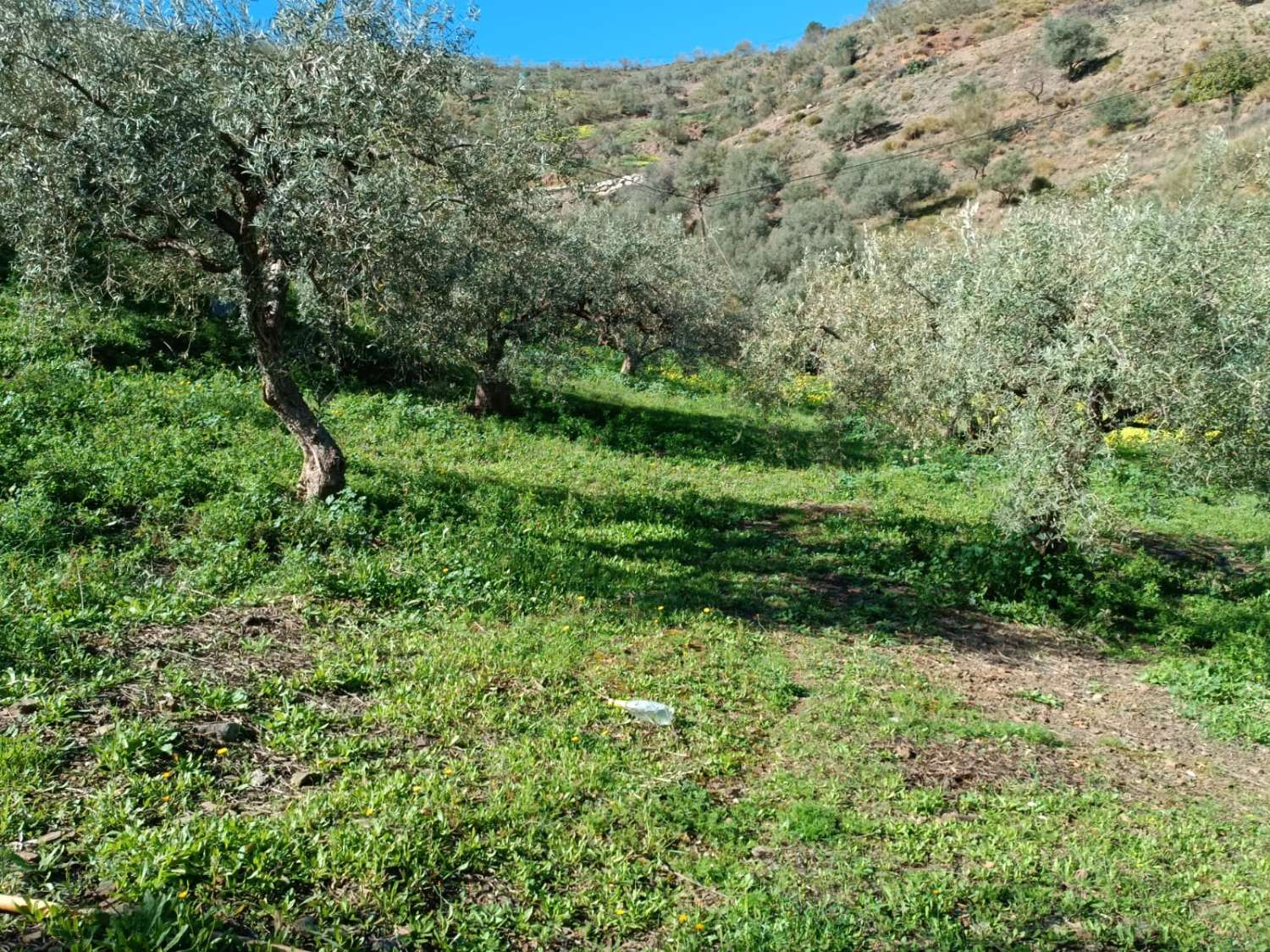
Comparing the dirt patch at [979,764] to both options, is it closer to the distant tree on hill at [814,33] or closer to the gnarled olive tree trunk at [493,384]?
the gnarled olive tree trunk at [493,384]

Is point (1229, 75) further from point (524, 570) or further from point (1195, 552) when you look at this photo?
point (524, 570)

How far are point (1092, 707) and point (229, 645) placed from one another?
727 cm

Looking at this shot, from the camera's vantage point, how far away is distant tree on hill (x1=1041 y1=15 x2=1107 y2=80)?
156ft

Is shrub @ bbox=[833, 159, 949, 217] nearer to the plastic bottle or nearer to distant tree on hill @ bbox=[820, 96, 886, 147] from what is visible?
distant tree on hill @ bbox=[820, 96, 886, 147]

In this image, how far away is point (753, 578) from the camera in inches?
377

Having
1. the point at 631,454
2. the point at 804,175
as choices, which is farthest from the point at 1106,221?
the point at 804,175

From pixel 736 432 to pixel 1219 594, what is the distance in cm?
1010

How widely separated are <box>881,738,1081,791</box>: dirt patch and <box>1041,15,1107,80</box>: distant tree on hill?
53.6 metres

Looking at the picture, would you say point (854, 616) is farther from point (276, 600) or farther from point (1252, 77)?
point (1252, 77)

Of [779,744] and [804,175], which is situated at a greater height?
[804,175]

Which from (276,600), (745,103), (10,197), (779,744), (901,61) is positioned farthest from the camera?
(745,103)

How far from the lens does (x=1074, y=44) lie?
47656 millimetres

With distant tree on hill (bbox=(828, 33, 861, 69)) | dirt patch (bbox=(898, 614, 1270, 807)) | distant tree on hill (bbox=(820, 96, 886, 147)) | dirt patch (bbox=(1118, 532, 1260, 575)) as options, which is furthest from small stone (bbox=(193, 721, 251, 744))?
distant tree on hill (bbox=(828, 33, 861, 69))

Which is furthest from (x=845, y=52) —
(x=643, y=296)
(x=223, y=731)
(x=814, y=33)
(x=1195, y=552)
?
(x=223, y=731)
